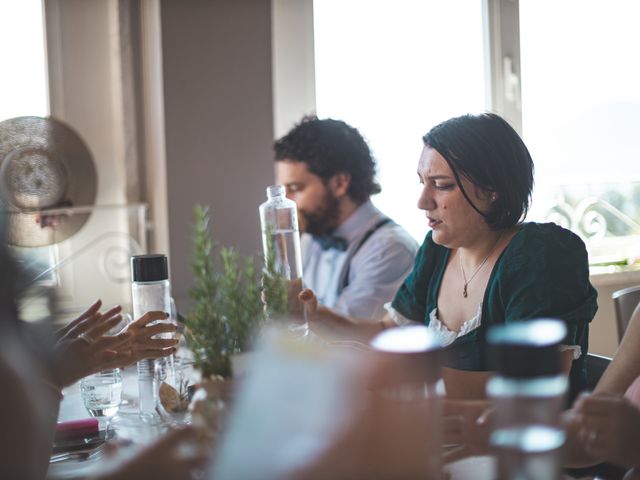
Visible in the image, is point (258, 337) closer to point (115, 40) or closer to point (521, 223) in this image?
point (521, 223)

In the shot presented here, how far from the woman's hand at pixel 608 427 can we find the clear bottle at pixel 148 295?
2.51 ft

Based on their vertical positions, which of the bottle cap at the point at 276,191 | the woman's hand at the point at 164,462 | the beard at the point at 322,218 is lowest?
the woman's hand at the point at 164,462

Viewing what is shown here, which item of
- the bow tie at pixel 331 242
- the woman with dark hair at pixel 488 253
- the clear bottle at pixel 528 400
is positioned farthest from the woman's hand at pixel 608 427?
the bow tie at pixel 331 242

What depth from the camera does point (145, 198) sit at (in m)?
3.30

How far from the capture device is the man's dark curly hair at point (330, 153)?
2516mm

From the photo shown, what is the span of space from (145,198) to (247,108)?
2.10 feet

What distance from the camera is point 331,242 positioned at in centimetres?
247

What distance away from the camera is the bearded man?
7.78 ft

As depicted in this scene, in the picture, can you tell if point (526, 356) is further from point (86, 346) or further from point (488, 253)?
point (488, 253)

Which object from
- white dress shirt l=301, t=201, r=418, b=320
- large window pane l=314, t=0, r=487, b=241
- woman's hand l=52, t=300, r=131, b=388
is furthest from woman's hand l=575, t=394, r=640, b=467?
large window pane l=314, t=0, r=487, b=241

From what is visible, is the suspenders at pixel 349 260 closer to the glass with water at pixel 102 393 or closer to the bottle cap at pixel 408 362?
the glass with water at pixel 102 393

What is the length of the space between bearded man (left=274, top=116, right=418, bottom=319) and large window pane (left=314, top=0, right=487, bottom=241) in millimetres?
702

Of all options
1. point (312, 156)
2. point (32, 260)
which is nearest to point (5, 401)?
point (32, 260)

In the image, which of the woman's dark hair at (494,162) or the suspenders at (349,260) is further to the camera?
the suspenders at (349,260)
